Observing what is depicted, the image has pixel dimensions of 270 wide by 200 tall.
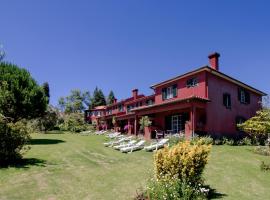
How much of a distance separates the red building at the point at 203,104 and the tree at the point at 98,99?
6043 centimetres

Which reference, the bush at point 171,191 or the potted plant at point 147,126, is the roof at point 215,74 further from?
the bush at point 171,191

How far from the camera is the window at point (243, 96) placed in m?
34.1

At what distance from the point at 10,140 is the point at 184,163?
11335 millimetres

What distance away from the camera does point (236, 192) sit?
1220 cm

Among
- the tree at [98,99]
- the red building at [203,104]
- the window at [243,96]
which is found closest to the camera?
the red building at [203,104]

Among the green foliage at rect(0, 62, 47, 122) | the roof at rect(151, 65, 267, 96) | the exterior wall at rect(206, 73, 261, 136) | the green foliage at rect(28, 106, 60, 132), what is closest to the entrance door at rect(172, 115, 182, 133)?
the exterior wall at rect(206, 73, 261, 136)

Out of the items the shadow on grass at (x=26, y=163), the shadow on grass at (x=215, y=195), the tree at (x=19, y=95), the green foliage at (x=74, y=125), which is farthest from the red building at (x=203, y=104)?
the green foliage at (x=74, y=125)

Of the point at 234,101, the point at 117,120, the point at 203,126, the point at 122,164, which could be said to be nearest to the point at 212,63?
the point at 234,101

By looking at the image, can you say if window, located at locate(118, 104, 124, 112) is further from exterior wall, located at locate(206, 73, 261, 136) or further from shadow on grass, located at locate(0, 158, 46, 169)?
shadow on grass, located at locate(0, 158, 46, 169)

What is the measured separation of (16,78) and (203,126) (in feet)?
70.2

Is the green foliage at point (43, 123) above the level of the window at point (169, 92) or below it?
below

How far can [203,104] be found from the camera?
27.8 meters

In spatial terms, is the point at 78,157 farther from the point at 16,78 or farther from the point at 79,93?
the point at 79,93

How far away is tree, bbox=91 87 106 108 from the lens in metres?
96.8
